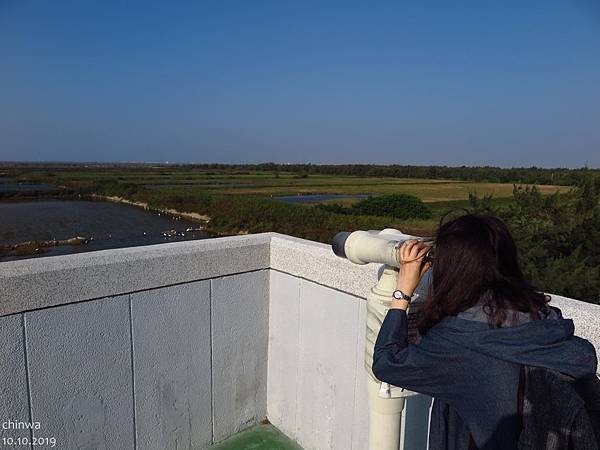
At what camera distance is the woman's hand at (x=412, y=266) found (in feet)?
4.25

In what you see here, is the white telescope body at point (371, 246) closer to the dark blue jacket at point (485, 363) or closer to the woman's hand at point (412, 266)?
the woman's hand at point (412, 266)

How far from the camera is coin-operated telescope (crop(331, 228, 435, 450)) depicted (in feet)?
4.91

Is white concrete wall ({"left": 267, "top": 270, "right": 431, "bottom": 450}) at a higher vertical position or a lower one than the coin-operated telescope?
lower

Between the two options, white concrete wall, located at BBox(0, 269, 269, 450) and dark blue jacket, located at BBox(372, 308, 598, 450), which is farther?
white concrete wall, located at BBox(0, 269, 269, 450)

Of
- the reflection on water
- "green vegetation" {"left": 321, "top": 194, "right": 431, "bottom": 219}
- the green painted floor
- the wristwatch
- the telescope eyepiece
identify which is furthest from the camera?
"green vegetation" {"left": 321, "top": 194, "right": 431, "bottom": 219}

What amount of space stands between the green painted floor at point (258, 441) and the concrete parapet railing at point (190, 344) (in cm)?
5

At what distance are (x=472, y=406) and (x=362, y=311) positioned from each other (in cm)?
119

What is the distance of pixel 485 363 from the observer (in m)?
1.04

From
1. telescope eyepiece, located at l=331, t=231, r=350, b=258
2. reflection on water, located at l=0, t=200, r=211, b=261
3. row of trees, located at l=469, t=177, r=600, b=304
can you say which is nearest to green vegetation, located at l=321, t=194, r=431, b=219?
reflection on water, located at l=0, t=200, r=211, b=261

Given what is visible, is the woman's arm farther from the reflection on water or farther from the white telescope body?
the reflection on water

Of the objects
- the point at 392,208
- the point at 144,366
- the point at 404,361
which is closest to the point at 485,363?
the point at 404,361

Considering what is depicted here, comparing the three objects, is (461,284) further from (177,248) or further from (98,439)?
(98,439)

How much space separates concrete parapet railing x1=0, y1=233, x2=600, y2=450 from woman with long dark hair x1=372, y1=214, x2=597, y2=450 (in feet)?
1.95

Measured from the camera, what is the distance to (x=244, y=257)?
2.68 metres
